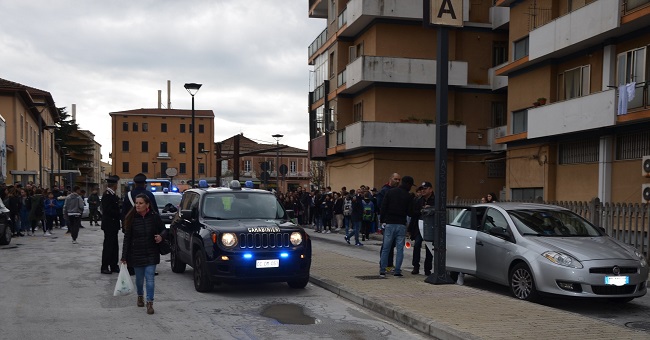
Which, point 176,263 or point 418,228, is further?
point 176,263

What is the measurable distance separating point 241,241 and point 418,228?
A: 386 cm

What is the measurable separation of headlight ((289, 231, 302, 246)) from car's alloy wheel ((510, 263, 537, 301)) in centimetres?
345

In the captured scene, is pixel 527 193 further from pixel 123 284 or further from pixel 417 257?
pixel 123 284

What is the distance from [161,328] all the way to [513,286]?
5.37 meters

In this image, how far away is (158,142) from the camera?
9962 centimetres

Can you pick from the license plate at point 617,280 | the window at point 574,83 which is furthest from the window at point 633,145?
the license plate at point 617,280

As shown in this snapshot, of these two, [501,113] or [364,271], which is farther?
[501,113]

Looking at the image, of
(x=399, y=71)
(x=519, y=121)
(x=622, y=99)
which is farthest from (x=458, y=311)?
(x=399, y=71)

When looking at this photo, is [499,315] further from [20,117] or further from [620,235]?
[20,117]

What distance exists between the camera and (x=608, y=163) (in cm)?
2172

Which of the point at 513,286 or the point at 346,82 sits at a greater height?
the point at 346,82

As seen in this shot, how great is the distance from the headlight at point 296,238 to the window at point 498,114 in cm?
2732

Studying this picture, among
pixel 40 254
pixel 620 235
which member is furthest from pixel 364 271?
pixel 40 254

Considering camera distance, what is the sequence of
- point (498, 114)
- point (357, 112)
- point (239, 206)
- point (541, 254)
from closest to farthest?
point (541, 254) → point (239, 206) → point (498, 114) → point (357, 112)
